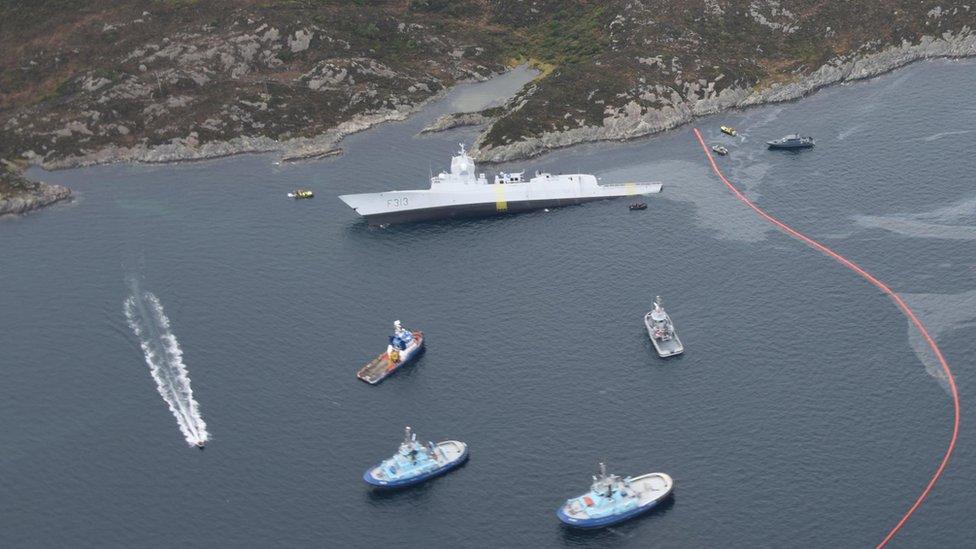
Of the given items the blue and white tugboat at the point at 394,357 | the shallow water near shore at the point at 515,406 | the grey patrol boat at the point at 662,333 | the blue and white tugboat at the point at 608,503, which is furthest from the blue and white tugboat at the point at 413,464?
the grey patrol boat at the point at 662,333

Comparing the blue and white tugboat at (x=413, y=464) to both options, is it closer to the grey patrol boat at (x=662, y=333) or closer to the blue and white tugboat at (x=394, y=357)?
the blue and white tugboat at (x=394, y=357)

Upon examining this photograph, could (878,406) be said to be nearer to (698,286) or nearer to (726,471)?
(726,471)

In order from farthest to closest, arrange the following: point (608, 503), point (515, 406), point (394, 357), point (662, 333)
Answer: point (662, 333) < point (394, 357) < point (515, 406) < point (608, 503)

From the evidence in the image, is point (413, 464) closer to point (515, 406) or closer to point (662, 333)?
point (515, 406)

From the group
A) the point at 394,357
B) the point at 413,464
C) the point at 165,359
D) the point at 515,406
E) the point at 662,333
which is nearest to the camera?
the point at 413,464

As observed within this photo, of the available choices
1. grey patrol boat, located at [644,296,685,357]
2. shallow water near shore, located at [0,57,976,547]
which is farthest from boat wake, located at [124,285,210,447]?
grey patrol boat, located at [644,296,685,357]

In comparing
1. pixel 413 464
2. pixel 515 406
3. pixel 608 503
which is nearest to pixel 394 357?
pixel 515 406
